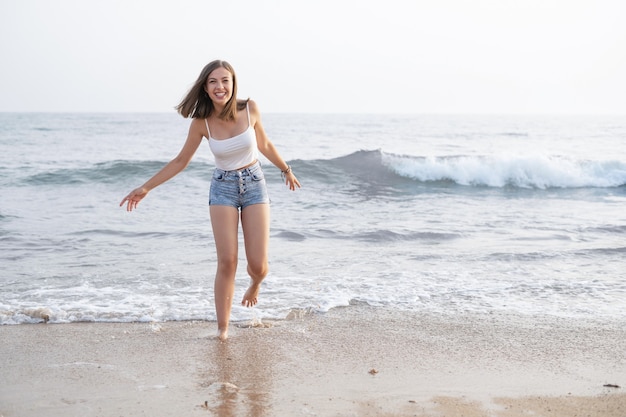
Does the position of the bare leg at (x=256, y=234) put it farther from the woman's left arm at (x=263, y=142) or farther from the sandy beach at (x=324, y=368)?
the sandy beach at (x=324, y=368)

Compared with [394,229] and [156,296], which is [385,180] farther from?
[156,296]

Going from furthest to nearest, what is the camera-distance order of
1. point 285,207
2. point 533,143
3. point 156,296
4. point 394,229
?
point 533,143, point 285,207, point 394,229, point 156,296

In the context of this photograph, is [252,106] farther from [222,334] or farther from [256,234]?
[222,334]

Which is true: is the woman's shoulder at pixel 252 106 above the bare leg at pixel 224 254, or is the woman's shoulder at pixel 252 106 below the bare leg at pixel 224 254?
above

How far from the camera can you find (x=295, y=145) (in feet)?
106

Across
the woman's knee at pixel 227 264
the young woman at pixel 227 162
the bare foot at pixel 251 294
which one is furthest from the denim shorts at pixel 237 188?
the bare foot at pixel 251 294

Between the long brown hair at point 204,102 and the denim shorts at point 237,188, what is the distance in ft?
1.34

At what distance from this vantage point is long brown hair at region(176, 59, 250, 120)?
459cm

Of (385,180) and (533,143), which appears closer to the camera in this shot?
(385,180)

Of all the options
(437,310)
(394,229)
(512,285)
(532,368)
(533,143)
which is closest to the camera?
(532,368)

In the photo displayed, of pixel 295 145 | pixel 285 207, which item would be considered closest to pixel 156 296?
pixel 285 207

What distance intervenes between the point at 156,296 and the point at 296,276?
5.27 feet

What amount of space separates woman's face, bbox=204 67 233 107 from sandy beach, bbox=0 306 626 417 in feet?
5.84

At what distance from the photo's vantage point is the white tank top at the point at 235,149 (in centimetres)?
458
